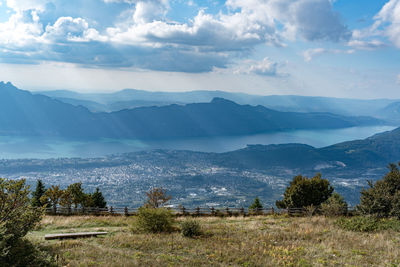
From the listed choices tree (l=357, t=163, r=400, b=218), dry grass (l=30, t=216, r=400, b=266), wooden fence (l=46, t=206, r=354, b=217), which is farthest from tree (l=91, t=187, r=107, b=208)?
tree (l=357, t=163, r=400, b=218)

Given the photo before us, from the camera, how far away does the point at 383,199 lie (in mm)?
25500

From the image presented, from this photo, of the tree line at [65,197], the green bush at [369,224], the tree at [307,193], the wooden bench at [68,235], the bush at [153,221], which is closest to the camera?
the wooden bench at [68,235]

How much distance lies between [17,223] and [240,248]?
11.1m

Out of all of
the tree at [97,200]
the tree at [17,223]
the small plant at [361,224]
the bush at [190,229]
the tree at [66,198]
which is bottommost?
the tree at [97,200]

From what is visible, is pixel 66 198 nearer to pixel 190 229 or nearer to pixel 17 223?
pixel 190 229

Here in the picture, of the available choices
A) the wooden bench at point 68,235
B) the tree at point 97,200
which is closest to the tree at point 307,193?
the tree at point 97,200

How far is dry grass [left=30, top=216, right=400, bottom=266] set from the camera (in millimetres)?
14344

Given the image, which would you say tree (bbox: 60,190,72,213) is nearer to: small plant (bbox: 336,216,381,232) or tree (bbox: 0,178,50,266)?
tree (bbox: 0,178,50,266)

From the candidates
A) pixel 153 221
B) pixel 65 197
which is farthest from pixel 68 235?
pixel 65 197

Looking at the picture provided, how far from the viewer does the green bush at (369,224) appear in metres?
21.9

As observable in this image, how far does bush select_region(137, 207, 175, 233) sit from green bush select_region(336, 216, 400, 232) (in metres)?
13.5

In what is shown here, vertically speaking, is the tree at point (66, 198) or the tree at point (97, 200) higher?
the tree at point (66, 198)

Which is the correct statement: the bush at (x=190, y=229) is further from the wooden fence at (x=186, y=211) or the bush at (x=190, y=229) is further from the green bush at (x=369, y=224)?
the wooden fence at (x=186, y=211)

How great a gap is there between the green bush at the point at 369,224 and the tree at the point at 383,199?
1701mm
